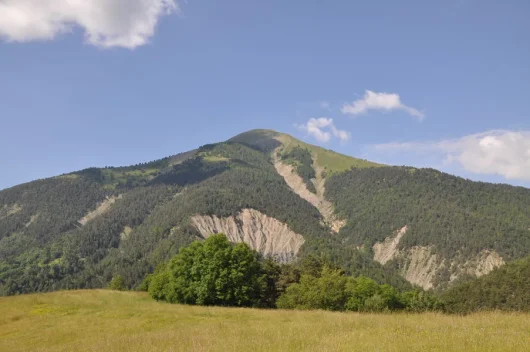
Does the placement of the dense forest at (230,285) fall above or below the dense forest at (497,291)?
above

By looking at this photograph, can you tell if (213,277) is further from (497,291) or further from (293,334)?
(497,291)

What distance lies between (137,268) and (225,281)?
500 ft

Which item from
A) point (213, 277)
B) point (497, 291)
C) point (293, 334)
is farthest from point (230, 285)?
point (497, 291)

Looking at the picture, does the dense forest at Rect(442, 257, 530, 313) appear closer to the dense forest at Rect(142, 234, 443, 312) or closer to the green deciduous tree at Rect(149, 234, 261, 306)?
the dense forest at Rect(142, 234, 443, 312)

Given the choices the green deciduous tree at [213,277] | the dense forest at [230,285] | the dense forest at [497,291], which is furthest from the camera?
the dense forest at [497,291]

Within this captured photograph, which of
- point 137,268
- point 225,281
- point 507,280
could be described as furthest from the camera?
point 137,268

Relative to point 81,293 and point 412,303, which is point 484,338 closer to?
point 81,293

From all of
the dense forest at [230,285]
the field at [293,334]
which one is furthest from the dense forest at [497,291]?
the field at [293,334]

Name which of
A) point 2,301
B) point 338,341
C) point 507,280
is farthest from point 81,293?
point 507,280

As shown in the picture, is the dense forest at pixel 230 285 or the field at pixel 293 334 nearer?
the field at pixel 293 334

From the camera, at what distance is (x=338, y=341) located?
592 inches

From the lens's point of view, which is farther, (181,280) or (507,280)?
(507,280)

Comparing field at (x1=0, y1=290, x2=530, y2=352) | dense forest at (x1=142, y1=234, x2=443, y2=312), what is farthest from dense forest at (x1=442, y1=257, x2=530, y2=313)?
field at (x1=0, y1=290, x2=530, y2=352)

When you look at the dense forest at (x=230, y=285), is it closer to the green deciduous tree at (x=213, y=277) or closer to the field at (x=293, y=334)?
the green deciduous tree at (x=213, y=277)
